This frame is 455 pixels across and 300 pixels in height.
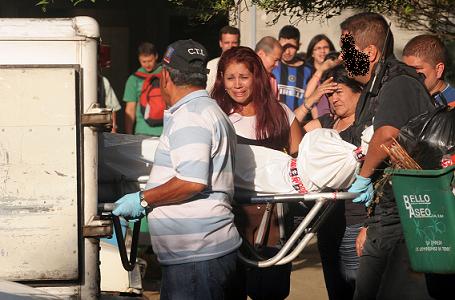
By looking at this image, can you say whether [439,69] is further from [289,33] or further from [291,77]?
[289,33]

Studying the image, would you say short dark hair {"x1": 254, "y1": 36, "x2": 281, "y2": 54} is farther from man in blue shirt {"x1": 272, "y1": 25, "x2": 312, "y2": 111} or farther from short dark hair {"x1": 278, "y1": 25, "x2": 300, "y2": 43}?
short dark hair {"x1": 278, "y1": 25, "x2": 300, "y2": 43}

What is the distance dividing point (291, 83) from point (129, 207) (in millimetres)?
5685

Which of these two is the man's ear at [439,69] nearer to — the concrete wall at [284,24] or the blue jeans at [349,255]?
the blue jeans at [349,255]

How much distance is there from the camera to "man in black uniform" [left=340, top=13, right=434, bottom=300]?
538cm

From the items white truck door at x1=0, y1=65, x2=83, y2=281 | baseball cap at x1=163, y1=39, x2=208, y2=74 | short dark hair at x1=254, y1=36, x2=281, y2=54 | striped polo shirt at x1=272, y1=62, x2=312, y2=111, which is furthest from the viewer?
striped polo shirt at x1=272, y1=62, x2=312, y2=111

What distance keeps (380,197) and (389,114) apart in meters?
0.42

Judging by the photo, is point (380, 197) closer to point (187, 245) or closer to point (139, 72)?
point (187, 245)

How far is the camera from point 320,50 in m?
11.7

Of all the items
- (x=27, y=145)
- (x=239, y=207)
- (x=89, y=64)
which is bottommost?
(x=239, y=207)

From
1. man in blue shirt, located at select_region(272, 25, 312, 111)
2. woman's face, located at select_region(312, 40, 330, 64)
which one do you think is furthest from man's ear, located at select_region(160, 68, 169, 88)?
woman's face, located at select_region(312, 40, 330, 64)

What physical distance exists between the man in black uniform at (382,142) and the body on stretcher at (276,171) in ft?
0.48

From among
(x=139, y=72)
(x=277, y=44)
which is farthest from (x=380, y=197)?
Result: (x=139, y=72)

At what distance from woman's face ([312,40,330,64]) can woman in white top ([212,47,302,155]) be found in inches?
195

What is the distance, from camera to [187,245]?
213 inches
